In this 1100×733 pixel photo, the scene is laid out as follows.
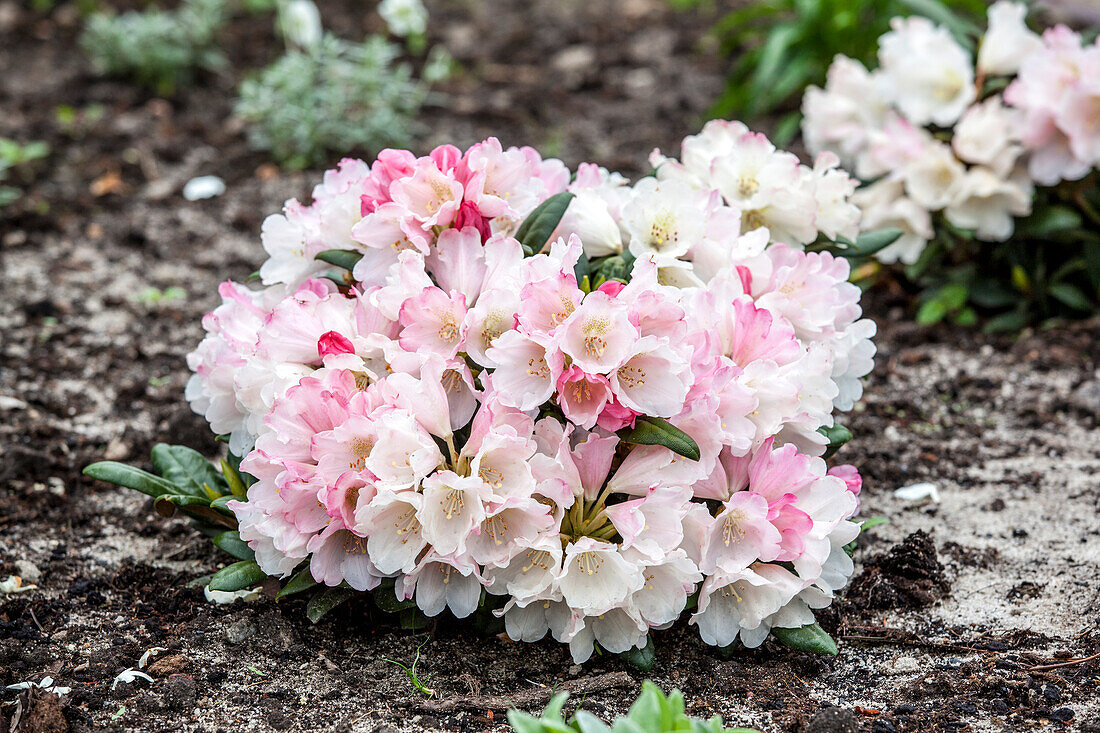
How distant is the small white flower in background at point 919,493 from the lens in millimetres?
2811

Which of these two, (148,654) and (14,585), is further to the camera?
(14,585)

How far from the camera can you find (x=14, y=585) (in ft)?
7.64

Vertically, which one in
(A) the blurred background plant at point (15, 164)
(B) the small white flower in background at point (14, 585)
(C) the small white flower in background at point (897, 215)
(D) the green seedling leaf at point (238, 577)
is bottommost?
(A) the blurred background plant at point (15, 164)

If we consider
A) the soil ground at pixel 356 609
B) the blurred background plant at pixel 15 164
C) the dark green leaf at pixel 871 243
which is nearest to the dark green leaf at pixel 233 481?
the soil ground at pixel 356 609

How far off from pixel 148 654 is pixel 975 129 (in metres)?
2.78

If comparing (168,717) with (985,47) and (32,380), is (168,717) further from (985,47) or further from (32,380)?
(985,47)

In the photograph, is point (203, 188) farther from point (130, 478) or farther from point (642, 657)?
point (642, 657)

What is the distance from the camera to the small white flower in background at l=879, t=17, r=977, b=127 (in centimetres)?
342

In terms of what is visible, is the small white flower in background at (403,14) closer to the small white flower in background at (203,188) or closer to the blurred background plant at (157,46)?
the small white flower in background at (203,188)

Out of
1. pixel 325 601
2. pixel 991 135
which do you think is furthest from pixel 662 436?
pixel 991 135

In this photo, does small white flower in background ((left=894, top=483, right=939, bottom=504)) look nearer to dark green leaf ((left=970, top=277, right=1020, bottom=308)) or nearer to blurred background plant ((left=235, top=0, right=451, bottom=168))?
dark green leaf ((left=970, top=277, right=1020, bottom=308))

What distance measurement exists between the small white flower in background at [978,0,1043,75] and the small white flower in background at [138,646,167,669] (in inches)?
116

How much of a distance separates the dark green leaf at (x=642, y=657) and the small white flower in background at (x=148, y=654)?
0.91 metres

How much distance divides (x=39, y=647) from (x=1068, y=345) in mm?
3123
